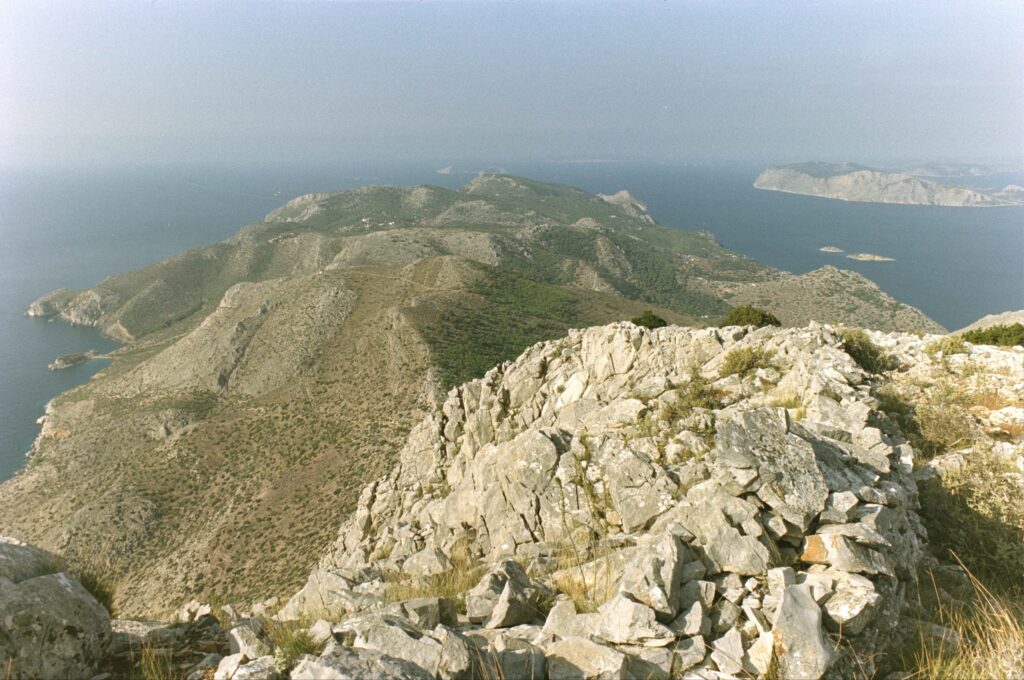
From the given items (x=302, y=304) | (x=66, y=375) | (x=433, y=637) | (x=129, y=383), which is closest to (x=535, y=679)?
(x=433, y=637)

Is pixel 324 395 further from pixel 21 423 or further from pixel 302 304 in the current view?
pixel 21 423

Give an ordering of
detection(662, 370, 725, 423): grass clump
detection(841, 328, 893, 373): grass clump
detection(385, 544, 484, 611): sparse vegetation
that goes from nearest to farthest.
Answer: detection(385, 544, 484, 611): sparse vegetation, detection(662, 370, 725, 423): grass clump, detection(841, 328, 893, 373): grass clump

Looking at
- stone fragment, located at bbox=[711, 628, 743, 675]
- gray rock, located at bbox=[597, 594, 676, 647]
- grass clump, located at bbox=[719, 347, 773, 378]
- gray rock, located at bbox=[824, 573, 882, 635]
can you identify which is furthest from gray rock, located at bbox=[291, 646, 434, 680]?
grass clump, located at bbox=[719, 347, 773, 378]

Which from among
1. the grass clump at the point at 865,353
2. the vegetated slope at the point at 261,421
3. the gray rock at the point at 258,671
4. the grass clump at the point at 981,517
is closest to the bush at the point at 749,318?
the grass clump at the point at 865,353

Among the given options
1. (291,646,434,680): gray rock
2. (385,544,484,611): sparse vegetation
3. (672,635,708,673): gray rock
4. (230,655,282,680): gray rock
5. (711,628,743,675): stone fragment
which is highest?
(291,646,434,680): gray rock

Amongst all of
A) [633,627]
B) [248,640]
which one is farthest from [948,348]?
[248,640]

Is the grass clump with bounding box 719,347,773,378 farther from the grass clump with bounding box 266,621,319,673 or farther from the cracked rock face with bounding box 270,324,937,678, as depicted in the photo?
the grass clump with bounding box 266,621,319,673

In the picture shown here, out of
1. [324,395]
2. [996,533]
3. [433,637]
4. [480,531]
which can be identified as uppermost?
[433,637]
